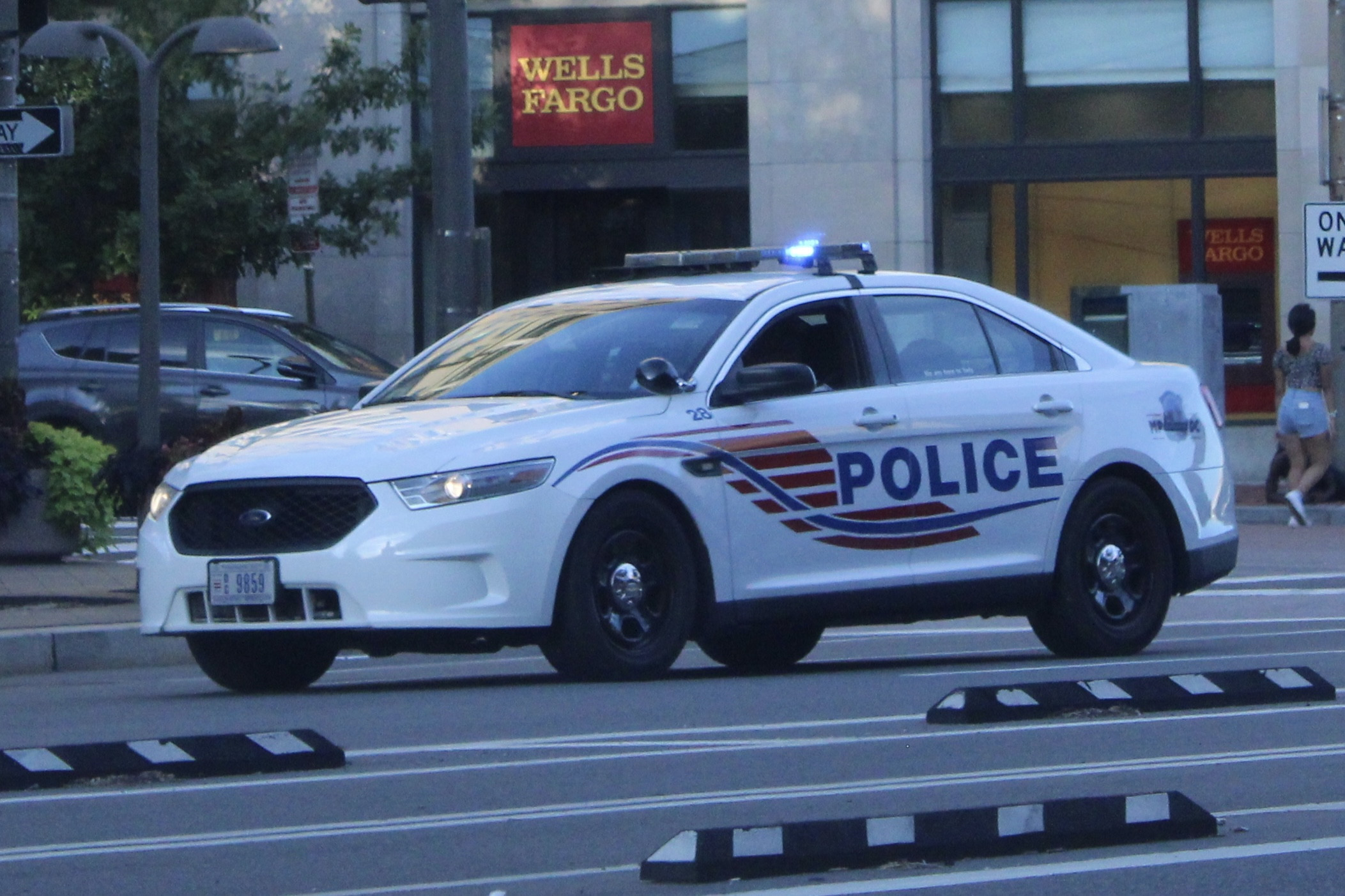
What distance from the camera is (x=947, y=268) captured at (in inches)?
1006

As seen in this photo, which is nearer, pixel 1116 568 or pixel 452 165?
pixel 1116 568

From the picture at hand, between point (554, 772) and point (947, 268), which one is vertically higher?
point (947, 268)

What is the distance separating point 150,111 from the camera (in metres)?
14.9

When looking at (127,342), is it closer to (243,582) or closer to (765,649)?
(765,649)

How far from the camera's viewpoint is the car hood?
884cm

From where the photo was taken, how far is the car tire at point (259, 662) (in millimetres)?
9586

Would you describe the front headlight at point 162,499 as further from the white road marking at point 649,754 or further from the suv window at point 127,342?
the suv window at point 127,342

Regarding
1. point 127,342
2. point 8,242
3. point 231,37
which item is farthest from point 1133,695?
point 127,342

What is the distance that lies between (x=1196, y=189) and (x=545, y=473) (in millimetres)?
16998

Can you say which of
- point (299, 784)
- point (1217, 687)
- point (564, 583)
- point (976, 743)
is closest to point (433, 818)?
point (299, 784)

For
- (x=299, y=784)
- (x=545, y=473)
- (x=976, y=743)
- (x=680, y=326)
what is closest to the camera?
(x=299, y=784)

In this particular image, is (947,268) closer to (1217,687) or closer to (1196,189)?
(1196,189)

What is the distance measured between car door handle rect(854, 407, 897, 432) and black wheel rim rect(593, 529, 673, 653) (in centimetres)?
105

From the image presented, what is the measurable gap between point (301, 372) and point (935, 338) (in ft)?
30.4
